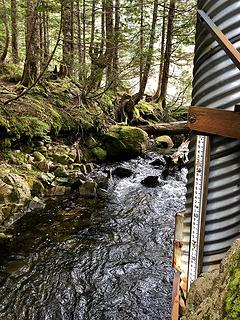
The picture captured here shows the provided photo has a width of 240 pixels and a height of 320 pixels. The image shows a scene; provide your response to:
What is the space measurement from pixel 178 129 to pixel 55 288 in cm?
1142

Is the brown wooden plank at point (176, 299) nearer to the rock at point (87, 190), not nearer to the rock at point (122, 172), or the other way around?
the rock at point (87, 190)

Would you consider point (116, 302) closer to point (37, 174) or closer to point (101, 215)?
point (101, 215)

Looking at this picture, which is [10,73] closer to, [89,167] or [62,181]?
[89,167]

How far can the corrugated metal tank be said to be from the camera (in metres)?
1.64

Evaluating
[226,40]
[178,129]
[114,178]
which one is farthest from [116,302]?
[178,129]

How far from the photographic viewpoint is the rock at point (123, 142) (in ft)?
41.5

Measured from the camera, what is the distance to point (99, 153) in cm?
1215

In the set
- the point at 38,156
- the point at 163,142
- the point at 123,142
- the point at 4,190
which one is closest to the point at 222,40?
the point at 4,190

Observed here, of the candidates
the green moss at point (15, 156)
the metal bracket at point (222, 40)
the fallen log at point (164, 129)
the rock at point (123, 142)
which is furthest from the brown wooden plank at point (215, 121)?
the fallen log at point (164, 129)

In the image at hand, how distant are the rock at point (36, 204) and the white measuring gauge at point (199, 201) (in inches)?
259

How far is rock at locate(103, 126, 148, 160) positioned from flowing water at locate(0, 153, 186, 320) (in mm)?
3894

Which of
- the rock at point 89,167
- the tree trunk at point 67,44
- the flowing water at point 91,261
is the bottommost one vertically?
the flowing water at point 91,261

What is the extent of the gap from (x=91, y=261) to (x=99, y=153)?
256 inches

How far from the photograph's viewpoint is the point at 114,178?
10570mm
